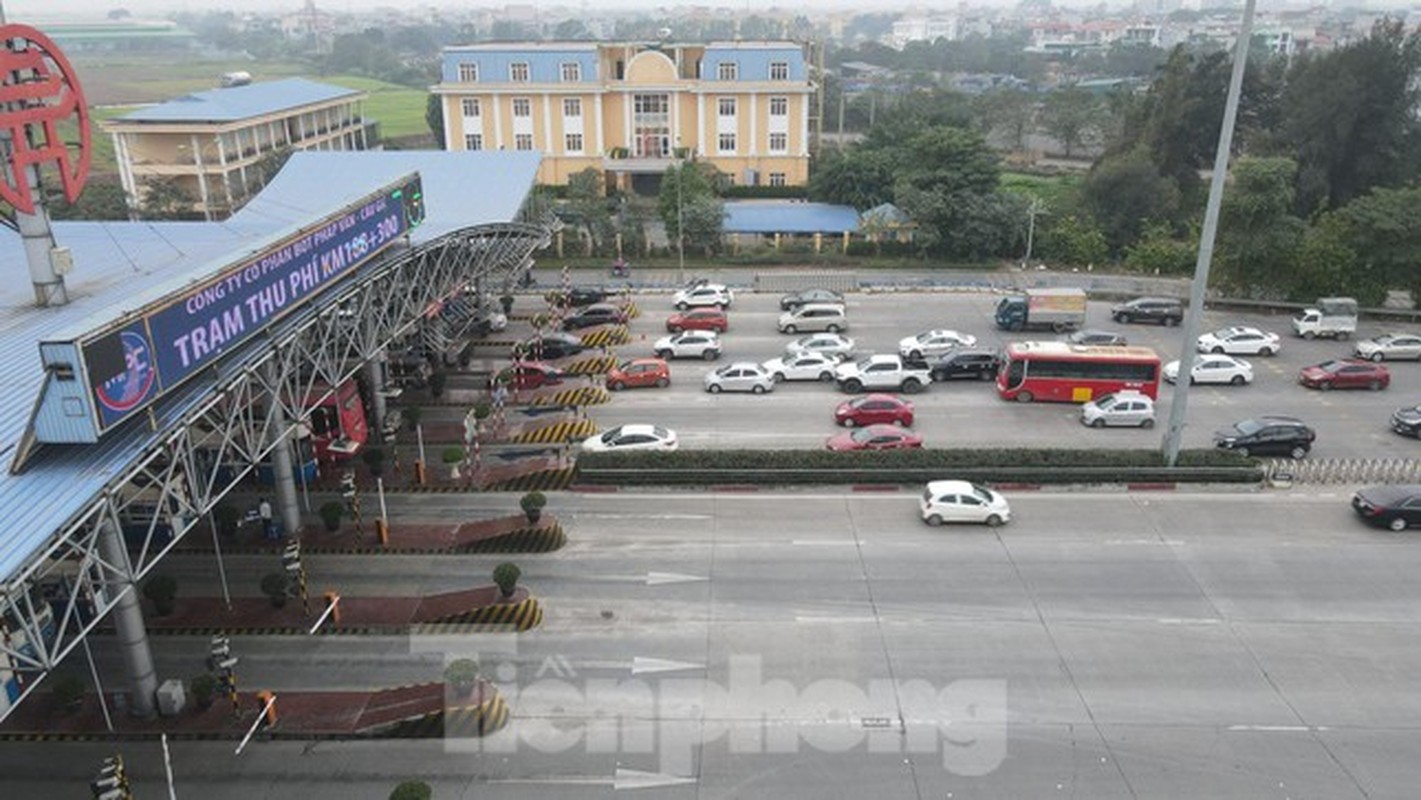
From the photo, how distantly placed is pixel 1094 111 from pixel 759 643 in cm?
12361

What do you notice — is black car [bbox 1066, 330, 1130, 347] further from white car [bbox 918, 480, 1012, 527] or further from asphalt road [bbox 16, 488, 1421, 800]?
white car [bbox 918, 480, 1012, 527]

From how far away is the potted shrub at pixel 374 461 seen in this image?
118ft

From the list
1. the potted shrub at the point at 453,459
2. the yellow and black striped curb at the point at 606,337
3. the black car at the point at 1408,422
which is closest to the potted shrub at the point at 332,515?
the potted shrub at the point at 453,459

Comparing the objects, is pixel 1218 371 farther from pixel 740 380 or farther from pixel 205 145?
pixel 205 145

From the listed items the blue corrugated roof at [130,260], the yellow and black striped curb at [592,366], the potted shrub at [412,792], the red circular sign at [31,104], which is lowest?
the yellow and black striped curb at [592,366]

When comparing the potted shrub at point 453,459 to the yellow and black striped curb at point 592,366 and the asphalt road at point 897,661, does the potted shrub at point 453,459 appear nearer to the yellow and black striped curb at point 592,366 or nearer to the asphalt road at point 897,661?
the asphalt road at point 897,661

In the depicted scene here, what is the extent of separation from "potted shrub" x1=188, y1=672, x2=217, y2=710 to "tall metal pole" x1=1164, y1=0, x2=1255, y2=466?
30.7 meters

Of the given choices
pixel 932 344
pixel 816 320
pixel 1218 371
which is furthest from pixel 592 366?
pixel 1218 371

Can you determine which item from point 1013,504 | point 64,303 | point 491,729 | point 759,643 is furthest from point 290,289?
point 1013,504

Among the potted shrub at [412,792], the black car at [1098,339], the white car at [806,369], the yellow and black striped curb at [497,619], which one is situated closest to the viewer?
the potted shrub at [412,792]

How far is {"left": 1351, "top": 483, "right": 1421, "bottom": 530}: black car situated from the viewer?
3162 cm

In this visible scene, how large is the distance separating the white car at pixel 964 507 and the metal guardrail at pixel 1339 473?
11.2 m

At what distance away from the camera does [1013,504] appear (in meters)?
33.8

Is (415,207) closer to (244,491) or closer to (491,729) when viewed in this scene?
(244,491)
